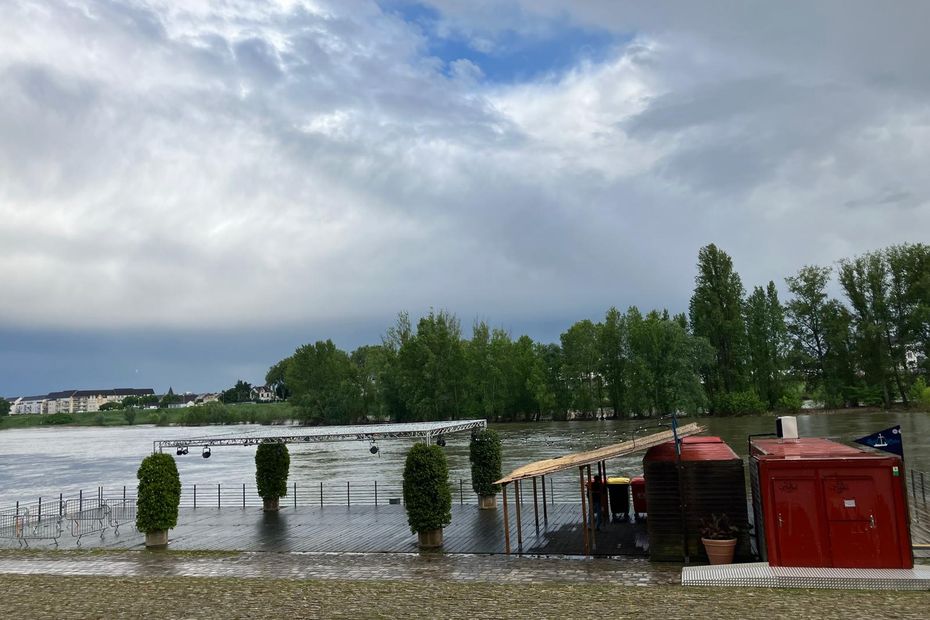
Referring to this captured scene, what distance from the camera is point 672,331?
74.0m

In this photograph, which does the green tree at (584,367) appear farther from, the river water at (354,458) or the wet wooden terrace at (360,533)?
the wet wooden terrace at (360,533)

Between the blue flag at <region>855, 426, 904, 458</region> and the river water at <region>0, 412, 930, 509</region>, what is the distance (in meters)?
18.1

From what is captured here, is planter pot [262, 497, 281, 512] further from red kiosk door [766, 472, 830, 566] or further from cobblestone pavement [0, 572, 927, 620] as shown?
red kiosk door [766, 472, 830, 566]

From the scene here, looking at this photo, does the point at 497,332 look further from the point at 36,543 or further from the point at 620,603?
the point at 620,603

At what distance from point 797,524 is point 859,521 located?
0.91 meters

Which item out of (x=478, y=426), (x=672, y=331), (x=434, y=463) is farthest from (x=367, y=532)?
(x=672, y=331)

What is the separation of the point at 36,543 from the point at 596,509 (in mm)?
14998

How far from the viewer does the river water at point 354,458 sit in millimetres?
39344

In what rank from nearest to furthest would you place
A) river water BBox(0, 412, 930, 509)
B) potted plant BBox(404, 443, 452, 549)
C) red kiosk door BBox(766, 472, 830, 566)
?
red kiosk door BBox(766, 472, 830, 566) < potted plant BBox(404, 443, 452, 549) < river water BBox(0, 412, 930, 509)

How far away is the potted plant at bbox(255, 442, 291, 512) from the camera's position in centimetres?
2195

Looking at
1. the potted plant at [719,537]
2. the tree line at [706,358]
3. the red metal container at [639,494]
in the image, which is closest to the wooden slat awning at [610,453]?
the potted plant at [719,537]

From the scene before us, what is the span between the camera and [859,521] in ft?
36.4

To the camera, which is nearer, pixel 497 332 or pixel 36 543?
pixel 36 543

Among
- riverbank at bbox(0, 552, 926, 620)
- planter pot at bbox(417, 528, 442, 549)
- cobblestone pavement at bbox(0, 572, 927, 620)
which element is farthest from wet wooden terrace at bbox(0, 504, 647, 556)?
cobblestone pavement at bbox(0, 572, 927, 620)
